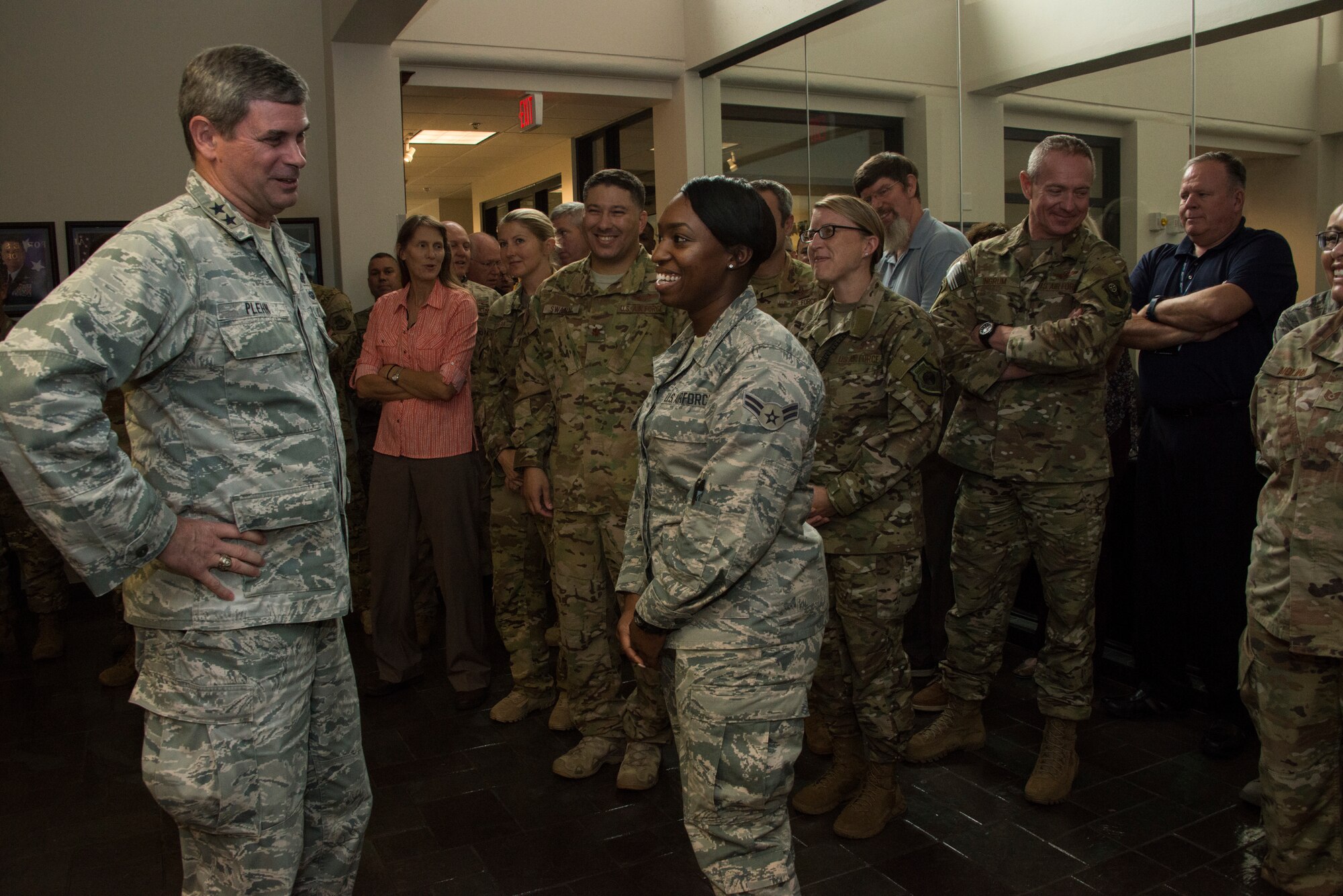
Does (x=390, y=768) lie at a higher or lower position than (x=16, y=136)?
lower

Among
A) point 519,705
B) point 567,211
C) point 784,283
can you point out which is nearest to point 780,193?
point 784,283

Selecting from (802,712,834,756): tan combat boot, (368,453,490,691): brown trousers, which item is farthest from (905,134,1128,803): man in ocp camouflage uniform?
(368,453,490,691): brown trousers

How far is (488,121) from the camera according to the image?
8.95m

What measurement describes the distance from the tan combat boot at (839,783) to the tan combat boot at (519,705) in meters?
1.22

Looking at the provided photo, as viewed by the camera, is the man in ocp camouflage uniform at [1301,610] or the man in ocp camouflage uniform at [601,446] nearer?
the man in ocp camouflage uniform at [1301,610]

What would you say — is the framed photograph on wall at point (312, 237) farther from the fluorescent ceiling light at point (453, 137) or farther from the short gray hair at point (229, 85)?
the short gray hair at point (229, 85)

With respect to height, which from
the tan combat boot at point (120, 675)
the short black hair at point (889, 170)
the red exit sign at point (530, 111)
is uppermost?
the red exit sign at point (530, 111)

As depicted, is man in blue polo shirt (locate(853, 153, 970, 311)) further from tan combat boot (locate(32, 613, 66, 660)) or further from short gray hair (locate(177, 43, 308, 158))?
tan combat boot (locate(32, 613, 66, 660))

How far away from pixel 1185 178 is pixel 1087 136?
1.02 metres

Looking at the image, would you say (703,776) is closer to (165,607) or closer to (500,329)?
(165,607)

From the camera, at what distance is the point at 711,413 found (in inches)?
68.8

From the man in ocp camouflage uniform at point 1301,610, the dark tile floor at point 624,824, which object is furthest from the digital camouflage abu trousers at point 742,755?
the man in ocp camouflage uniform at point 1301,610

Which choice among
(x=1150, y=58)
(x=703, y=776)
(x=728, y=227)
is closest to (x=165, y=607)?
(x=703, y=776)

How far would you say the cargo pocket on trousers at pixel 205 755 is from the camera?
1.67 m
